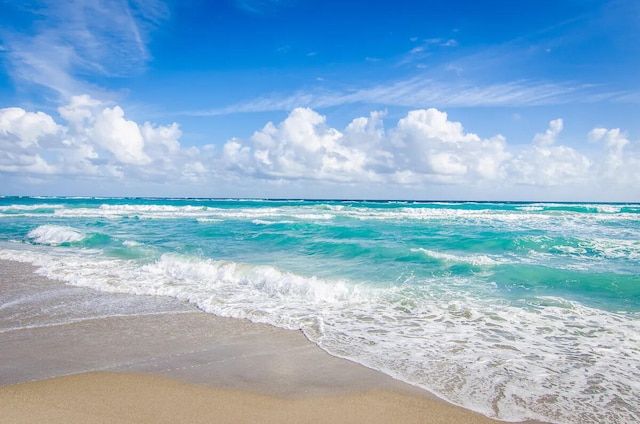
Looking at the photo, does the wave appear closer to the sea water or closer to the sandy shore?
the sea water

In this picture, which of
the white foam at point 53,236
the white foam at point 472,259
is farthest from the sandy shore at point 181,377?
the white foam at point 53,236

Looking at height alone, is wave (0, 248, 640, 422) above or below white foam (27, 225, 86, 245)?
below

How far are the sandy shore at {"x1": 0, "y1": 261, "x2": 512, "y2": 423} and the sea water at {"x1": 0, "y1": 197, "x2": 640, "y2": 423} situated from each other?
0.48 meters

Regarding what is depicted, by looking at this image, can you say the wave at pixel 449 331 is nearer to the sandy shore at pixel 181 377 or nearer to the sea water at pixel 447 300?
the sea water at pixel 447 300

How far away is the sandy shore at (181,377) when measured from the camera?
336cm

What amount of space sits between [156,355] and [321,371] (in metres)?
2.11

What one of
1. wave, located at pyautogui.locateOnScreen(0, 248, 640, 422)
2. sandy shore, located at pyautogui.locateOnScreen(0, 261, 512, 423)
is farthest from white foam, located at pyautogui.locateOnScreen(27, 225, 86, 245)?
sandy shore, located at pyautogui.locateOnScreen(0, 261, 512, 423)

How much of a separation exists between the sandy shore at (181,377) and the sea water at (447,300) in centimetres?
48

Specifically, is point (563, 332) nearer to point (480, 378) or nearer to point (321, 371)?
point (480, 378)

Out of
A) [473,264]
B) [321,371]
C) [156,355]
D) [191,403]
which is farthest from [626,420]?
[473,264]

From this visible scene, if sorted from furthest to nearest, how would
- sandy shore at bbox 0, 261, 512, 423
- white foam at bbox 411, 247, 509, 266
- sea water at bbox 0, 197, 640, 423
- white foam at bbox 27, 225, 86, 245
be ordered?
white foam at bbox 27, 225, 86, 245 < white foam at bbox 411, 247, 509, 266 < sea water at bbox 0, 197, 640, 423 < sandy shore at bbox 0, 261, 512, 423

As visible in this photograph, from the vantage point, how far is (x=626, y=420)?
348cm

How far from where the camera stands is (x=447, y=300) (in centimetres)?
775

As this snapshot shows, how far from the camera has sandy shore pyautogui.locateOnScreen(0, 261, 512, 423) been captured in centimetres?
336
